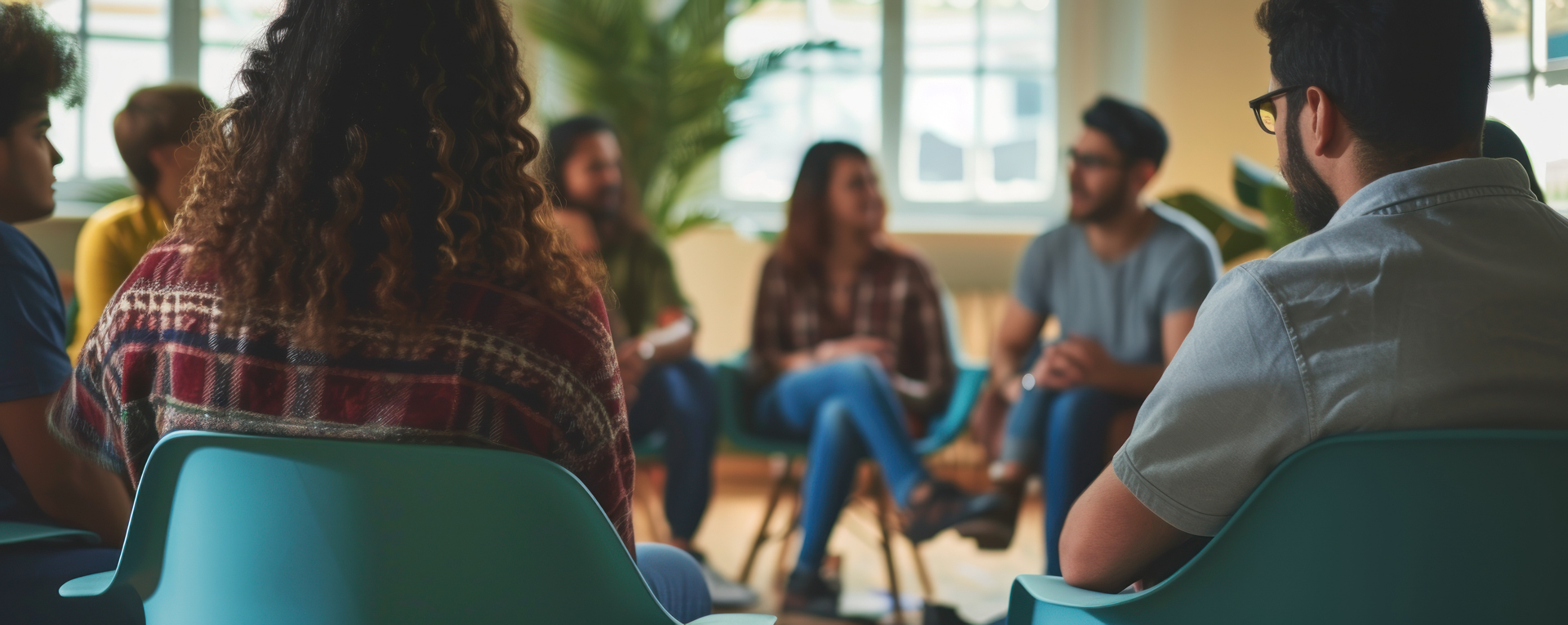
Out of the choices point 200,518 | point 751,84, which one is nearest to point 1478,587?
point 200,518

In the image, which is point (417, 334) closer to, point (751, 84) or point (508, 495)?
point (508, 495)

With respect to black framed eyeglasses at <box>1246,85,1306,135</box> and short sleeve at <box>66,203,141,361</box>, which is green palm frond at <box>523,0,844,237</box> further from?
black framed eyeglasses at <box>1246,85,1306,135</box>

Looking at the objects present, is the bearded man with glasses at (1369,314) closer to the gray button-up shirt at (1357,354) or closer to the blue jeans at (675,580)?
the gray button-up shirt at (1357,354)

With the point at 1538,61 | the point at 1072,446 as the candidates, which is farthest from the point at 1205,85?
the point at 1072,446

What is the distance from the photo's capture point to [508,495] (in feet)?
2.44

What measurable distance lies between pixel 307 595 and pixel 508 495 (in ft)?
0.60

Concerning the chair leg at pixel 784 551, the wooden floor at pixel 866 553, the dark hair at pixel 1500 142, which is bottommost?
A: the wooden floor at pixel 866 553

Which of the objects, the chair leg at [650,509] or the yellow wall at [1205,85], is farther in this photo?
the yellow wall at [1205,85]

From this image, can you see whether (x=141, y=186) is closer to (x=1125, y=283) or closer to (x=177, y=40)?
(x=1125, y=283)

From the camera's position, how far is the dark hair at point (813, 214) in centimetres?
301

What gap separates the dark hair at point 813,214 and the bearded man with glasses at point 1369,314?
6.94 feet

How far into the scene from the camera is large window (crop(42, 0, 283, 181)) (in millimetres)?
4207

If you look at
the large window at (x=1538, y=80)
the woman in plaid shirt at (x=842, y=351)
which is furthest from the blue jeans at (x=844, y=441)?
the large window at (x=1538, y=80)

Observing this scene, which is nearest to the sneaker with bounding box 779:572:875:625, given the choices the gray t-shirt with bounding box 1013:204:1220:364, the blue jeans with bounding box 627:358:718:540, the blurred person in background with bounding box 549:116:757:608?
the blurred person in background with bounding box 549:116:757:608
